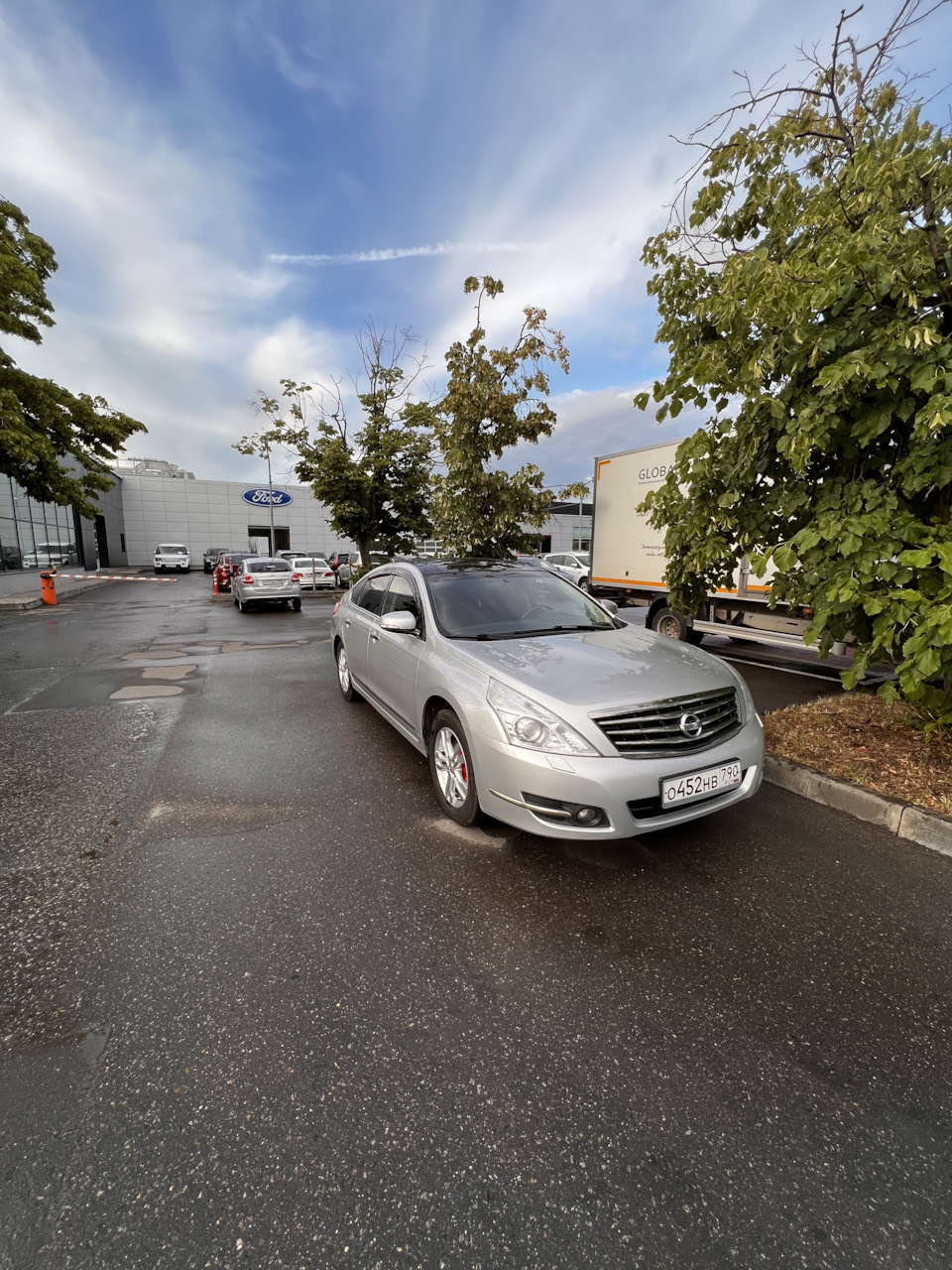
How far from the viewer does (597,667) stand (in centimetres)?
326

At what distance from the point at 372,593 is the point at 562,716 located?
10.4 feet

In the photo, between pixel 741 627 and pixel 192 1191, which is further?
pixel 741 627

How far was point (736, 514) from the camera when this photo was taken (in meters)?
4.38

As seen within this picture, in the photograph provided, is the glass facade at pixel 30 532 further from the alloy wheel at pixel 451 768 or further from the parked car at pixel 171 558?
the alloy wheel at pixel 451 768

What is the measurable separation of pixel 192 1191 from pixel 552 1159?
0.99 metres

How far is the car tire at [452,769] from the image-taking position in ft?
10.7

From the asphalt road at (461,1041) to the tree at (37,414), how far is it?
1448cm

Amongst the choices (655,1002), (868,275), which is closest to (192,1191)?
(655,1002)

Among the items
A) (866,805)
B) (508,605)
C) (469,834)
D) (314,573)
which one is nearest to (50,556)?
(314,573)

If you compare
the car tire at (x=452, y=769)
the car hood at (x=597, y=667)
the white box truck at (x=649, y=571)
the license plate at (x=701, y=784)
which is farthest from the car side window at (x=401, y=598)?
the white box truck at (x=649, y=571)

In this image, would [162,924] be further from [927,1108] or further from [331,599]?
[331,599]

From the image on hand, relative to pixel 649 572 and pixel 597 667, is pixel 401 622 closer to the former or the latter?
pixel 597 667

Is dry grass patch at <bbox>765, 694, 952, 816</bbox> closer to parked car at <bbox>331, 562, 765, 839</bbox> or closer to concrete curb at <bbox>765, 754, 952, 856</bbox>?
concrete curb at <bbox>765, 754, 952, 856</bbox>

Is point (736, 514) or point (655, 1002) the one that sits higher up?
point (736, 514)
